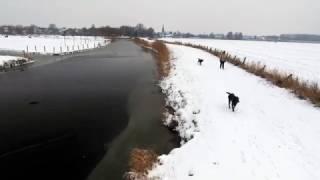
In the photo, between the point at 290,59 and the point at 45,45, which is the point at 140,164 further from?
the point at 45,45

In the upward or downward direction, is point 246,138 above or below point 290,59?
below

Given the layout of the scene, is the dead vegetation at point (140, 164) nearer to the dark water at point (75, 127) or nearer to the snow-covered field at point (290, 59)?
the dark water at point (75, 127)

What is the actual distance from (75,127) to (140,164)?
223 inches

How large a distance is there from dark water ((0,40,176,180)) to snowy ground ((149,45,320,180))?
158cm

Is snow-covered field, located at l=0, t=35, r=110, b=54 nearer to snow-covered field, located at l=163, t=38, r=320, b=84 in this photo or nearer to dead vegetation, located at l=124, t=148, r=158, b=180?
snow-covered field, located at l=163, t=38, r=320, b=84

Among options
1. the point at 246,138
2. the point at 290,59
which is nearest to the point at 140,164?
the point at 246,138

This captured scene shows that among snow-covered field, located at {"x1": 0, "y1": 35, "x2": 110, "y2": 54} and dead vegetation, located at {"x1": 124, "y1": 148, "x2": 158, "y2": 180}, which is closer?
dead vegetation, located at {"x1": 124, "y1": 148, "x2": 158, "y2": 180}

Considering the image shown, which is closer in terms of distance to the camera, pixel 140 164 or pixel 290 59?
pixel 140 164

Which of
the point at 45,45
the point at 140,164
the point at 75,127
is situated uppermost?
the point at 45,45

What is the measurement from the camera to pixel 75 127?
1481 centimetres


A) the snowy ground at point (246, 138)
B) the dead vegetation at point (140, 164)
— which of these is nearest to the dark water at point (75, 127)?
the dead vegetation at point (140, 164)

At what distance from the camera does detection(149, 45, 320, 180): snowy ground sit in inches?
357

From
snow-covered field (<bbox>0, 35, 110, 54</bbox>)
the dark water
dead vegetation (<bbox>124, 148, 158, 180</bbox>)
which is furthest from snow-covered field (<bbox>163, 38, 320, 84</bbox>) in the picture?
snow-covered field (<bbox>0, 35, 110, 54</bbox>)

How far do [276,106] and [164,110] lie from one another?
240 inches
